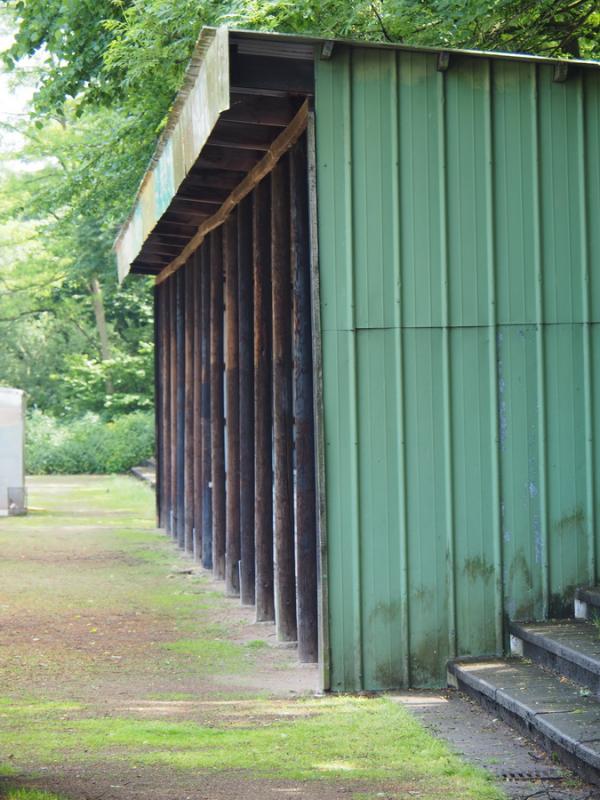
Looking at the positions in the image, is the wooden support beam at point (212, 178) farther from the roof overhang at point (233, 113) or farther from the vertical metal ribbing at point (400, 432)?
the vertical metal ribbing at point (400, 432)

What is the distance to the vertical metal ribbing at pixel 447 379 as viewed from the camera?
7.15 meters

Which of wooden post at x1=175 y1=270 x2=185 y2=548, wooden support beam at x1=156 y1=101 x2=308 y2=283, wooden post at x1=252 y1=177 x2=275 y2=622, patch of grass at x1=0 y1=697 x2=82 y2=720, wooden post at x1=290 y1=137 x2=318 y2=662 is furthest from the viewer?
wooden post at x1=175 y1=270 x2=185 y2=548

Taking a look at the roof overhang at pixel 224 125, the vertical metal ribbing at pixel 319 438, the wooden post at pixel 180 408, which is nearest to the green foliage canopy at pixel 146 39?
the roof overhang at pixel 224 125

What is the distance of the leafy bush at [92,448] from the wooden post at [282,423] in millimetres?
25067

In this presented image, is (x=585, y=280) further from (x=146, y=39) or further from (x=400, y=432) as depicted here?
(x=146, y=39)

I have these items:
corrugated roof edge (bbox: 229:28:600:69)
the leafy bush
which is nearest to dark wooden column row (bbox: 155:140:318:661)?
corrugated roof edge (bbox: 229:28:600:69)

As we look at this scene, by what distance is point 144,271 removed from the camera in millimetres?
16312

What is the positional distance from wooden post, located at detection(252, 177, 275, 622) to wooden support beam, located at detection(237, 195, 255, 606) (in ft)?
2.03

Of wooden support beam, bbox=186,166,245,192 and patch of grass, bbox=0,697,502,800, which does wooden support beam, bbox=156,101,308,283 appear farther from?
patch of grass, bbox=0,697,502,800

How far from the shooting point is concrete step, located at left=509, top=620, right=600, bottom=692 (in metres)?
6.12

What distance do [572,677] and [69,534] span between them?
37.3ft

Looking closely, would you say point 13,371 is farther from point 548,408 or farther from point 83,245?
point 548,408

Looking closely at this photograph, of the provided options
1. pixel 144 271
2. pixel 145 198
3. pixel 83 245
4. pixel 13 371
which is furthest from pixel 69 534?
pixel 13 371

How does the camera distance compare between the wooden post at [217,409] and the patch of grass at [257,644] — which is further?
the wooden post at [217,409]
